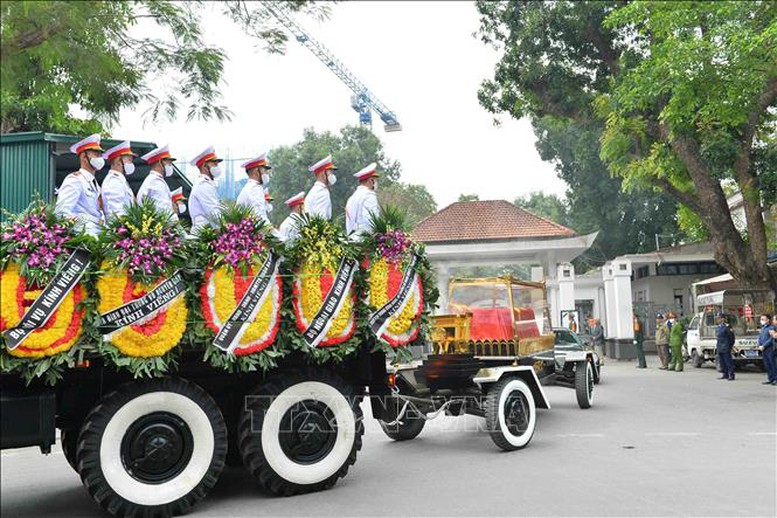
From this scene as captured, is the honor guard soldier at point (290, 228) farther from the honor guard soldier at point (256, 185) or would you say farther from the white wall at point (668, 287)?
the white wall at point (668, 287)

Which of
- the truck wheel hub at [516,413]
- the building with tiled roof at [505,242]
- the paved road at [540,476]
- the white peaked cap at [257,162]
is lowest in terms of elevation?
the paved road at [540,476]

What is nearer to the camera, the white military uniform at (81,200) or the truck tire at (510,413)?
the white military uniform at (81,200)

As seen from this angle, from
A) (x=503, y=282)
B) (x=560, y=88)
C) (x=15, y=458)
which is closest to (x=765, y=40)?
(x=560, y=88)

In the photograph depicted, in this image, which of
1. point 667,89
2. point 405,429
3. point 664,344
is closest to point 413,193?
point 664,344

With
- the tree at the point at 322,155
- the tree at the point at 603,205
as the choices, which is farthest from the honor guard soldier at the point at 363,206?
the tree at the point at 603,205

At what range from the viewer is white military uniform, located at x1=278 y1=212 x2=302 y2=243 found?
240 inches

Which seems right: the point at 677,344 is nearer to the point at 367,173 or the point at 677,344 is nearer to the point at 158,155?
the point at 367,173

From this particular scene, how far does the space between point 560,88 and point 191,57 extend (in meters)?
15.9

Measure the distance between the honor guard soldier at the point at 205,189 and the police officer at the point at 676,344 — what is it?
51.8 ft

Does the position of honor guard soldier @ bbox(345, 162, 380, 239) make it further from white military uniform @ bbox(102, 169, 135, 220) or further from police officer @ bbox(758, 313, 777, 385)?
police officer @ bbox(758, 313, 777, 385)

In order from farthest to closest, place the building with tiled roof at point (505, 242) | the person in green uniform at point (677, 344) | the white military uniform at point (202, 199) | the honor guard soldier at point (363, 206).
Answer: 1. the building with tiled roof at point (505, 242)
2. the person in green uniform at point (677, 344)
3. the honor guard soldier at point (363, 206)
4. the white military uniform at point (202, 199)

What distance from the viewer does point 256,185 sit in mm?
6562

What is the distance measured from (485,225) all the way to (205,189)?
19.2m

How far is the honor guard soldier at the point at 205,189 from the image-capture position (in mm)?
6297
